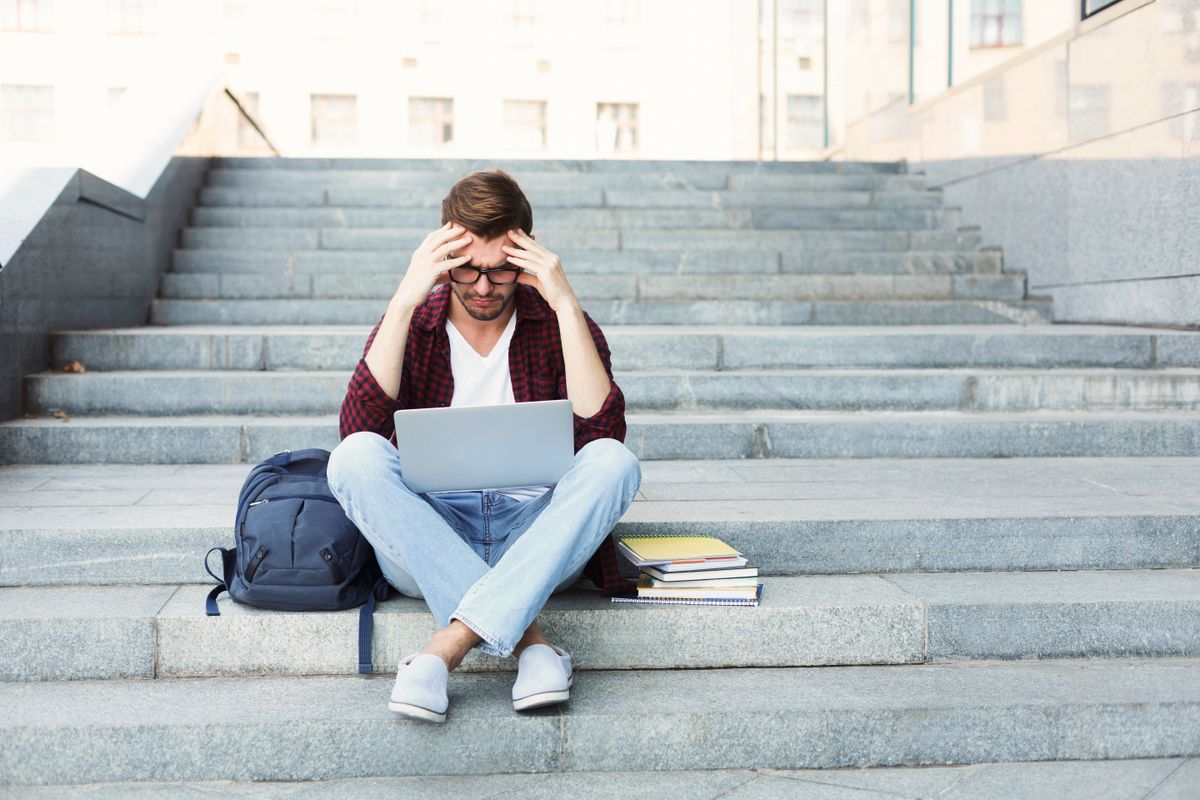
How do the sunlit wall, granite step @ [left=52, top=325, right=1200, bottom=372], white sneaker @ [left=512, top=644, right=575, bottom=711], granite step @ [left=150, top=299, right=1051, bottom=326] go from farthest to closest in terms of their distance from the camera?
granite step @ [left=150, top=299, right=1051, bottom=326], the sunlit wall, granite step @ [left=52, top=325, right=1200, bottom=372], white sneaker @ [left=512, top=644, right=575, bottom=711]

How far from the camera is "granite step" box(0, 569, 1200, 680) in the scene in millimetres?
2916

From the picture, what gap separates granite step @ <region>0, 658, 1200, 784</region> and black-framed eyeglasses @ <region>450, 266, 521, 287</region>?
1.08m

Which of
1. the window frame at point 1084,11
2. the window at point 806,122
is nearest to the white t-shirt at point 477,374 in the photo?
the window frame at point 1084,11

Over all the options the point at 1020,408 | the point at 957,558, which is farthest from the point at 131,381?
the point at 1020,408

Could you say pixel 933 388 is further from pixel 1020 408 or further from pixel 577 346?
pixel 577 346

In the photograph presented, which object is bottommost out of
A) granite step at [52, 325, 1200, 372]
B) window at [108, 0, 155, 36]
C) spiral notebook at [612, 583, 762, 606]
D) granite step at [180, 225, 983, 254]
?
spiral notebook at [612, 583, 762, 606]

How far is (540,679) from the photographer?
262 centimetres

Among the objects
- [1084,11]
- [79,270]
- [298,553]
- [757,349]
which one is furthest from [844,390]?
[79,270]

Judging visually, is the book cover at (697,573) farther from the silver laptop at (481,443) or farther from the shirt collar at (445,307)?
the shirt collar at (445,307)

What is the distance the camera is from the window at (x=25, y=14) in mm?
29094

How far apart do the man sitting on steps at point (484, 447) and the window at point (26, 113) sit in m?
30.6

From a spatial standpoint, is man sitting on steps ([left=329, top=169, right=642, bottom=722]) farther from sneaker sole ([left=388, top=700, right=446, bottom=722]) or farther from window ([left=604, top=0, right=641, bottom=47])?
window ([left=604, top=0, right=641, bottom=47])

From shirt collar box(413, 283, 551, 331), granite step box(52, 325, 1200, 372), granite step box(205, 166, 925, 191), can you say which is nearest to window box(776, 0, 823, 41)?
granite step box(205, 166, 925, 191)

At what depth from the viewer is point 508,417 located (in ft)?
8.94
